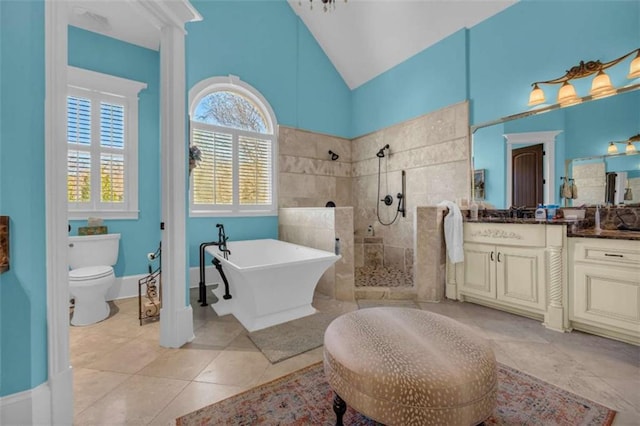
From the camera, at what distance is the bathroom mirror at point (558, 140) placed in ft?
7.27

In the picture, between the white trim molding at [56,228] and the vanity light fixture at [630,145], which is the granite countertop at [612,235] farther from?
the white trim molding at [56,228]

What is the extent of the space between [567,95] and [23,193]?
3.95 meters

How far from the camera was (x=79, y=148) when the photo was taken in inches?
109

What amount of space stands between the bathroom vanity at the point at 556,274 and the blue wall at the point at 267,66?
266 cm

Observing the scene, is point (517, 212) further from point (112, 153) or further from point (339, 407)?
point (112, 153)

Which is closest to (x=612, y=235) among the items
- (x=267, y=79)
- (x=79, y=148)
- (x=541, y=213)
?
(x=541, y=213)

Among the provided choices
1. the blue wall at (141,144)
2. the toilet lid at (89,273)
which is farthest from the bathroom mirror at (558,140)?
the toilet lid at (89,273)

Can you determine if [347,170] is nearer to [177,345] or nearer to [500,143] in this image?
[500,143]

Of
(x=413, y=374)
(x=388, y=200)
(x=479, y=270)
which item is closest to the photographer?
(x=413, y=374)

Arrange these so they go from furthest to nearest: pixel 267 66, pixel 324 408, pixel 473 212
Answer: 1. pixel 267 66
2. pixel 473 212
3. pixel 324 408

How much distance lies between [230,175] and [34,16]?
2475mm

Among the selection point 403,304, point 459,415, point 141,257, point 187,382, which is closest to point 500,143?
point 403,304

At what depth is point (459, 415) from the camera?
841 mm

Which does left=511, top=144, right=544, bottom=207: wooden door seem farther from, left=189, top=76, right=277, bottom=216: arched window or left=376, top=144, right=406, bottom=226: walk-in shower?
left=189, top=76, right=277, bottom=216: arched window
